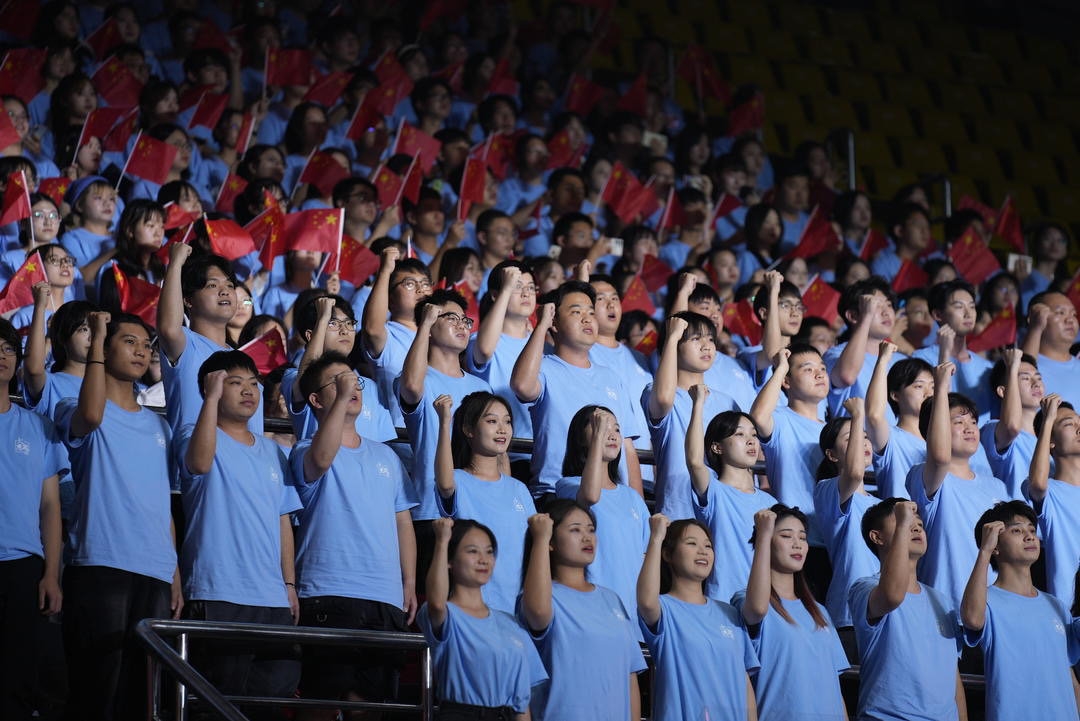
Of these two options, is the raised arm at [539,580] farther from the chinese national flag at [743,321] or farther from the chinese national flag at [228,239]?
the chinese national flag at [743,321]

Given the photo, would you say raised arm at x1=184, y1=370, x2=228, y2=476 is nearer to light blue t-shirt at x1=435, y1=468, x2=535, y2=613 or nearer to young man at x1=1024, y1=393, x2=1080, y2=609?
light blue t-shirt at x1=435, y1=468, x2=535, y2=613

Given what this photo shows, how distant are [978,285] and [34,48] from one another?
509 centimetres

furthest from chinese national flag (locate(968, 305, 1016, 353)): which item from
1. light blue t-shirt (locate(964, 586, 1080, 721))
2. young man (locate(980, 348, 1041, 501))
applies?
light blue t-shirt (locate(964, 586, 1080, 721))

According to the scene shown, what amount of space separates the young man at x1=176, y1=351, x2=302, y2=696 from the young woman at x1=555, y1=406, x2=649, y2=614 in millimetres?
910

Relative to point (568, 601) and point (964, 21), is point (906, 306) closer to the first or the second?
point (568, 601)

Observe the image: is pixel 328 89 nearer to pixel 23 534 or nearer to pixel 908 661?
pixel 23 534

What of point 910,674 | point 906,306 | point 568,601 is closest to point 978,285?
point 906,306

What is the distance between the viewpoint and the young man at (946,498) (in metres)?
5.26

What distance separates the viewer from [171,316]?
15.2ft

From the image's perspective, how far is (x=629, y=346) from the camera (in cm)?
622

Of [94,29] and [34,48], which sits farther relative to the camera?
[94,29]

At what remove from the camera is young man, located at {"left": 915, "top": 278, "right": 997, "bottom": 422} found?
6453 millimetres

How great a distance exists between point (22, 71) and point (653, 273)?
3.06m

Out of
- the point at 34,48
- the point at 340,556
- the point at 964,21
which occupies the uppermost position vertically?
the point at 964,21
